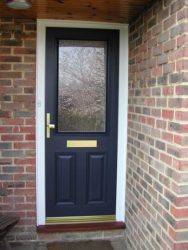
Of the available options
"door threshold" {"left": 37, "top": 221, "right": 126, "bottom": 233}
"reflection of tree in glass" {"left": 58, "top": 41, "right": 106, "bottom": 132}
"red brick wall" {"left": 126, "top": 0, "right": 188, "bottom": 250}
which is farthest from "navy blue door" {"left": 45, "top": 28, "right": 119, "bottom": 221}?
"red brick wall" {"left": 126, "top": 0, "right": 188, "bottom": 250}

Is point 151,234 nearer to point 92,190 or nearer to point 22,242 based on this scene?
point 92,190

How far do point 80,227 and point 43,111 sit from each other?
4.11ft

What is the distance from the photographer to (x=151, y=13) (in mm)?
2748

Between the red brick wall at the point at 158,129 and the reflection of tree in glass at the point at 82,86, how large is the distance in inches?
13.6

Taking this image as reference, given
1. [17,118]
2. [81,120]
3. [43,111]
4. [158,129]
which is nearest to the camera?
[158,129]

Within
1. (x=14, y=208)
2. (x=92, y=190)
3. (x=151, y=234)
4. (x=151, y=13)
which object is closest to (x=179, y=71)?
(x=151, y=13)

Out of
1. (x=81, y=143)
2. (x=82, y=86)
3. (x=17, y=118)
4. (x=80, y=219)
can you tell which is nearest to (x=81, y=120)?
(x=81, y=143)

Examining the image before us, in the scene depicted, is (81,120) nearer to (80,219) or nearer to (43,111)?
(43,111)

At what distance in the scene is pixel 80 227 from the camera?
350 centimetres

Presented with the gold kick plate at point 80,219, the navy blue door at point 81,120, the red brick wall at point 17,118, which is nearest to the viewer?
the red brick wall at point 17,118

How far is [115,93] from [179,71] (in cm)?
136

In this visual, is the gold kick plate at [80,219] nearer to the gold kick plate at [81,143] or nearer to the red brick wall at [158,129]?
the red brick wall at [158,129]

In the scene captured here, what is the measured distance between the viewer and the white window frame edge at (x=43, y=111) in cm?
338

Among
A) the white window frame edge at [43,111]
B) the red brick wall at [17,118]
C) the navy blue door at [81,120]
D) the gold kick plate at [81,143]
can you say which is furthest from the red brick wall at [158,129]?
the red brick wall at [17,118]
